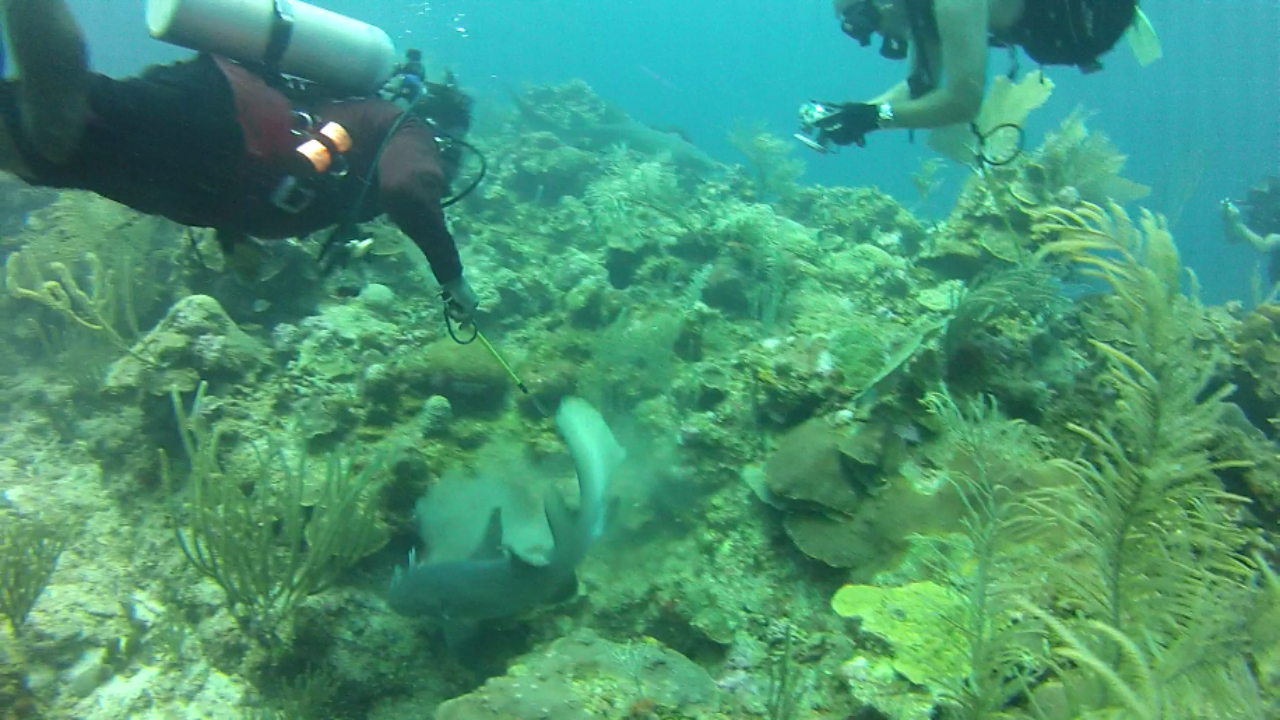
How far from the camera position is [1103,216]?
9.53 feet

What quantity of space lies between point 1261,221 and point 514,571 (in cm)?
1329

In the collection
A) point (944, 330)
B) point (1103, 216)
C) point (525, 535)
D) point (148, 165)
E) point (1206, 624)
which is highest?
point (1103, 216)

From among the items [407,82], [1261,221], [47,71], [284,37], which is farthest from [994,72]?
[47,71]

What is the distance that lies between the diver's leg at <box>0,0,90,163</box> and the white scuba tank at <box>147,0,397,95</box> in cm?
73

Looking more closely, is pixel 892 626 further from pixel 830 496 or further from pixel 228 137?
pixel 228 137

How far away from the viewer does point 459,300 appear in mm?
3436

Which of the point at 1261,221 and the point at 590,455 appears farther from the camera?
the point at 1261,221

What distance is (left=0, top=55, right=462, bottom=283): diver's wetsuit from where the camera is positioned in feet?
8.14

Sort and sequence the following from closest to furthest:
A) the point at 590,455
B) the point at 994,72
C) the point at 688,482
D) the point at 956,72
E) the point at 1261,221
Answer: the point at 956,72, the point at 590,455, the point at 688,482, the point at 1261,221, the point at 994,72

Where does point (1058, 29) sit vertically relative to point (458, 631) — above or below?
above

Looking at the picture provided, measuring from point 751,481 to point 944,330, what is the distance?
172 centimetres


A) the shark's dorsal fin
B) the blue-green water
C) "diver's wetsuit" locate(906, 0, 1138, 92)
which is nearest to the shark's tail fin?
the shark's dorsal fin

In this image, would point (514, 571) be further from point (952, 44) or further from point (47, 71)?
point (952, 44)

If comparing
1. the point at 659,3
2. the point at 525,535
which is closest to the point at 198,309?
the point at 525,535
